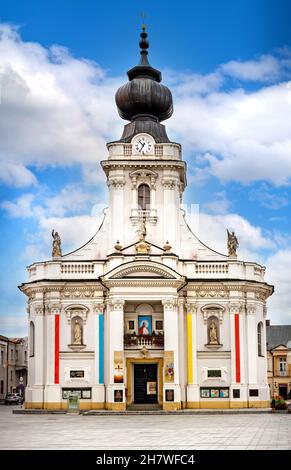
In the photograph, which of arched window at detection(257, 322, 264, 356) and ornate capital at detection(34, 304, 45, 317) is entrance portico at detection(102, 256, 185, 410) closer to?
ornate capital at detection(34, 304, 45, 317)

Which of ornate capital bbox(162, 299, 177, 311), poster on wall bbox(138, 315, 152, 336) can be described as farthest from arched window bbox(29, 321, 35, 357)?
ornate capital bbox(162, 299, 177, 311)

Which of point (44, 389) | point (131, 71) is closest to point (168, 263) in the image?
point (44, 389)

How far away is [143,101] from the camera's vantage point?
50.0m

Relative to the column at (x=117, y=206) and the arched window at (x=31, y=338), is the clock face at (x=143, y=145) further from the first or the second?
the arched window at (x=31, y=338)

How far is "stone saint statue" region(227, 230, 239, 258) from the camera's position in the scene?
4688 cm

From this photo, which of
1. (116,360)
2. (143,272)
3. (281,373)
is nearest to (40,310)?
(116,360)

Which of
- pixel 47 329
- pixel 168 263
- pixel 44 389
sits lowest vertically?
pixel 44 389

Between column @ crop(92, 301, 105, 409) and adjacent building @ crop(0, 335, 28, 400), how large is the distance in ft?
90.5

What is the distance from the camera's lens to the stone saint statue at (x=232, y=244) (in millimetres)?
46875

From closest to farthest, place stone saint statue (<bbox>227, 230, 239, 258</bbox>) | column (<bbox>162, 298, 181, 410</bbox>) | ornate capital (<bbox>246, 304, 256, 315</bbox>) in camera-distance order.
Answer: column (<bbox>162, 298, 181, 410</bbox>) < ornate capital (<bbox>246, 304, 256, 315</bbox>) < stone saint statue (<bbox>227, 230, 239, 258</bbox>)
